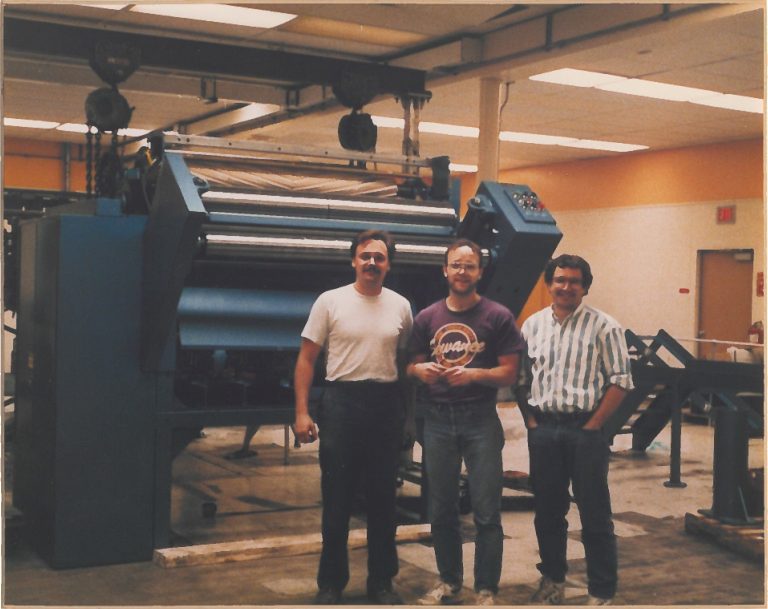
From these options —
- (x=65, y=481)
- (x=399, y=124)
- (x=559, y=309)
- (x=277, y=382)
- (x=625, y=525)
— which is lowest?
(x=625, y=525)

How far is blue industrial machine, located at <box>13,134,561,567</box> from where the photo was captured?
4.27 meters

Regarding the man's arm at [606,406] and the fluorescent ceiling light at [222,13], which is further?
the fluorescent ceiling light at [222,13]

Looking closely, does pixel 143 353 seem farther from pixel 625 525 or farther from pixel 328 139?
pixel 328 139

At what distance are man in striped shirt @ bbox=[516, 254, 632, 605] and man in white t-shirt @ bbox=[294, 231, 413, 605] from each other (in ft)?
1.74

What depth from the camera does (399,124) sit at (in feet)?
39.3

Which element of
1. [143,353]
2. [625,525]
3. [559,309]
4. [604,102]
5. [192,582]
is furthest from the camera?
[604,102]

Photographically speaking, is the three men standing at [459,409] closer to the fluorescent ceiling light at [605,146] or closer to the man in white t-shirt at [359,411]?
the man in white t-shirt at [359,411]

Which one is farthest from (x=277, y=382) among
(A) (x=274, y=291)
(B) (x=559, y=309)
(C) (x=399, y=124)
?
(C) (x=399, y=124)

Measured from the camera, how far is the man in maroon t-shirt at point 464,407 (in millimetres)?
3658

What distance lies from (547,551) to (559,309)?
931 mm

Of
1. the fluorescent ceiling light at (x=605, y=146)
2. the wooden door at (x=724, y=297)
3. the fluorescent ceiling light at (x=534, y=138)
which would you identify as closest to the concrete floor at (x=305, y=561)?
the wooden door at (x=724, y=297)

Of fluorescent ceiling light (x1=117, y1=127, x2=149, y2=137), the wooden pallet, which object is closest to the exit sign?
the wooden pallet

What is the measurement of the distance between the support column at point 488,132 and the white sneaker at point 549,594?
17.7 ft

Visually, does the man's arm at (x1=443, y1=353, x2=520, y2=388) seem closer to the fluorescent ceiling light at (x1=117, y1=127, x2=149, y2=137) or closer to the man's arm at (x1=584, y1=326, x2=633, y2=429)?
the man's arm at (x1=584, y1=326, x2=633, y2=429)
